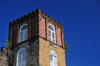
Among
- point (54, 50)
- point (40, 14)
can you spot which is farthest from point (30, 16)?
point (54, 50)

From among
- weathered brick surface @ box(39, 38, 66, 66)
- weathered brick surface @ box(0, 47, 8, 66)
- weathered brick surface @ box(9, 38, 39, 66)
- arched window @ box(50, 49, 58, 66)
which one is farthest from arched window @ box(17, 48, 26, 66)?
arched window @ box(50, 49, 58, 66)

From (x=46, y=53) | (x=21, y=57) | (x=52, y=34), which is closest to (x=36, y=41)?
(x=46, y=53)

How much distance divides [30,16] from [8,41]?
15.9ft

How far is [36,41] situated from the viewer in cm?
2562

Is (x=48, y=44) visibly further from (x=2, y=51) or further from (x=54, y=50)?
(x=2, y=51)

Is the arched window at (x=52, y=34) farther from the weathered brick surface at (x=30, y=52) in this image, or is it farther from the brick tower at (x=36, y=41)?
the weathered brick surface at (x=30, y=52)

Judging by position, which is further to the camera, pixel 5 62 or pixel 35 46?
pixel 5 62

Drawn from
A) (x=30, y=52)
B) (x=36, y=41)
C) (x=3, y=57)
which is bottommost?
(x=3, y=57)

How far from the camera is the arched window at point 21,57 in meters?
26.1

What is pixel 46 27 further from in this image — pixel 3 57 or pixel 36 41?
pixel 3 57

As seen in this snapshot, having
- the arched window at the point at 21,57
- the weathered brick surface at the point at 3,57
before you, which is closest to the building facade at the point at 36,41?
the arched window at the point at 21,57

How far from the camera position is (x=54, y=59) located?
27.2 metres

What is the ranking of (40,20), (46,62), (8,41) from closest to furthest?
1. (46,62)
2. (40,20)
3. (8,41)

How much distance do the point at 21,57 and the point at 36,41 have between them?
309 centimetres
